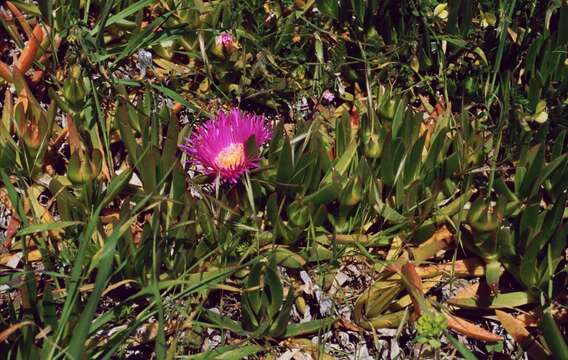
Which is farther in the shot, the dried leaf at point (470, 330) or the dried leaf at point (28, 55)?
the dried leaf at point (28, 55)

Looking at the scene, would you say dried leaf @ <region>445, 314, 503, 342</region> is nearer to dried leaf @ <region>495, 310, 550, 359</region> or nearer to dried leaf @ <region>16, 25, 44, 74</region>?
dried leaf @ <region>495, 310, 550, 359</region>

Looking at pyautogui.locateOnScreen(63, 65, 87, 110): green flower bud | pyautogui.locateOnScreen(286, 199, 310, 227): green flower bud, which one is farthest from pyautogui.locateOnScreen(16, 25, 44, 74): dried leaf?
pyautogui.locateOnScreen(286, 199, 310, 227): green flower bud

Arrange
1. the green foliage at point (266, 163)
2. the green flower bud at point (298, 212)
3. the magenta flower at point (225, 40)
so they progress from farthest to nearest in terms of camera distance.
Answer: the magenta flower at point (225, 40) < the green flower bud at point (298, 212) < the green foliage at point (266, 163)

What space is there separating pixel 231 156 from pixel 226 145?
0.12 feet

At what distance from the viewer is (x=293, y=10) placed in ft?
6.18

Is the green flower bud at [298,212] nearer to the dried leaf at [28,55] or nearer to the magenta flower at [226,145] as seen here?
the magenta flower at [226,145]

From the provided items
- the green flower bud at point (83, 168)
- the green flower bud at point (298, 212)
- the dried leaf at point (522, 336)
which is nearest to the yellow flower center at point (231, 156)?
the green flower bud at point (298, 212)

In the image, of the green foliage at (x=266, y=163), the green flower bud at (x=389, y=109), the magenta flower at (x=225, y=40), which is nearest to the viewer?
the green foliage at (x=266, y=163)

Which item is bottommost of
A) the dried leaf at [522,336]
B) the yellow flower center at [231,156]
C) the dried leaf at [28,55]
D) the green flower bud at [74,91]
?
the dried leaf at [522,336]

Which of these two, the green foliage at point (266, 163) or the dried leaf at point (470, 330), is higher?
the green foliage at point (266, 163)

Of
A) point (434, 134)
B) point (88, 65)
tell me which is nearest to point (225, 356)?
point (434, 134)

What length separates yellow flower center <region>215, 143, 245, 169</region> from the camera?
1.47m

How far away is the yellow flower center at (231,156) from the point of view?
1471 mm

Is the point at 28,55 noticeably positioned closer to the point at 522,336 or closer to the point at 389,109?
the point at 389,109
